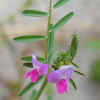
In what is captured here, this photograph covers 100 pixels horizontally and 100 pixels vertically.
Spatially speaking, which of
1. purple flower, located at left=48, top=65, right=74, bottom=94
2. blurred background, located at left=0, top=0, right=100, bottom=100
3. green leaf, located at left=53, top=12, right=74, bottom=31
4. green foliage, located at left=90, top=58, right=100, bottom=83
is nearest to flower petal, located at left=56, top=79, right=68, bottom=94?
purple flower, located at left=48, top=65, right=74, bottom=94

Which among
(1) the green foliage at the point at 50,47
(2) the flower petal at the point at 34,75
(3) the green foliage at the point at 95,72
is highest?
(1) the green foliage at the point at 50,47

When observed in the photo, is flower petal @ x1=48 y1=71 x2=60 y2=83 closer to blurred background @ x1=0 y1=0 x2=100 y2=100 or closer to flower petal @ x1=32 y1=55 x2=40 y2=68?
flower petal @ x1=32 y1=55 x2=40 y2=68

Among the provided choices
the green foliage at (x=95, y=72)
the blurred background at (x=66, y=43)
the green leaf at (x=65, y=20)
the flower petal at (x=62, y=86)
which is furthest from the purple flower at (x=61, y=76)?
the green foliage at (x=95, y=72)

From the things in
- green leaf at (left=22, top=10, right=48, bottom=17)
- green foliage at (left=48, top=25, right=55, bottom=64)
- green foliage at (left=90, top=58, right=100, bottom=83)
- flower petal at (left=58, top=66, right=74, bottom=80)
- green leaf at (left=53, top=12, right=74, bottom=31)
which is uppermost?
green leaf at (left=22, top=10, right=48, bottom=17)

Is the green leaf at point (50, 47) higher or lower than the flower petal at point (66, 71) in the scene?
higher

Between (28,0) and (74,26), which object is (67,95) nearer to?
(74,26)

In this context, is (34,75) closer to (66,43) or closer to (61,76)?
(61,76)

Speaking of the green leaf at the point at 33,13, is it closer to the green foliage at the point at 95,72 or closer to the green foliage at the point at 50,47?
the green foliage at the point at 50,47
